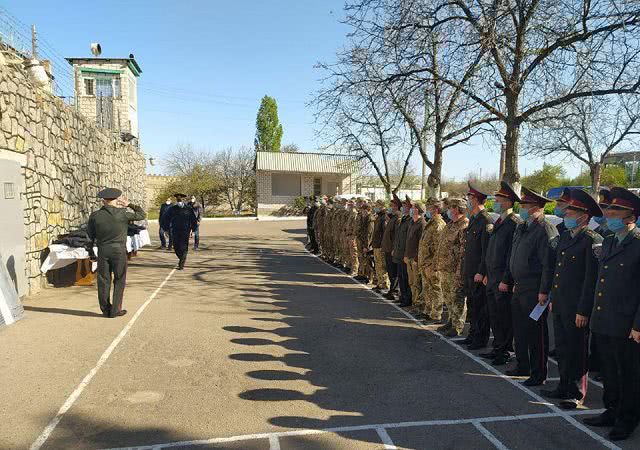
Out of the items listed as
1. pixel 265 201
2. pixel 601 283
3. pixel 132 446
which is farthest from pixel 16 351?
pixel 265 201

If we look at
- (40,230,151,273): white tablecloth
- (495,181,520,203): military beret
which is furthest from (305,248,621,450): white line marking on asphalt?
(40,230,151,273): white tablecloth

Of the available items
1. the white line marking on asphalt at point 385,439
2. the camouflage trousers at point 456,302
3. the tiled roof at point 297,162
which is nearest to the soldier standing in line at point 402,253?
the camouflage trousers at point 456,302

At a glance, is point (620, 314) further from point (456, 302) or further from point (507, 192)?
point (456, 302)

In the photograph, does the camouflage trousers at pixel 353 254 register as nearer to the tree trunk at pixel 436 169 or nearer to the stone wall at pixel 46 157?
the tree trunk at pixel 436 169

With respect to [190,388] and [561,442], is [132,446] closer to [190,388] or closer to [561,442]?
[190,388]

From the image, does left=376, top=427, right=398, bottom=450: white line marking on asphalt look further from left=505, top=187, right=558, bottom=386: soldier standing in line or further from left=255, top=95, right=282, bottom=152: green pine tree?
left=255, top=95, right=282, bottom=152: green pine tree

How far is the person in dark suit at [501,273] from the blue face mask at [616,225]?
5.06 ft

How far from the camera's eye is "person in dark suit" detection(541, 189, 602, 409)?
4703 millimetres

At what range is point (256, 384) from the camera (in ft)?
16.9

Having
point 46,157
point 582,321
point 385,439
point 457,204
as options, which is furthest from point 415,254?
point 46,157

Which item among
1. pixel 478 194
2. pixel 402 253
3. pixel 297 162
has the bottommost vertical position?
pixel 402 253

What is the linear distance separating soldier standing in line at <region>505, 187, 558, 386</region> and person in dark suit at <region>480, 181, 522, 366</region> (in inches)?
12.9

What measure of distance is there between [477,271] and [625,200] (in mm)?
2535

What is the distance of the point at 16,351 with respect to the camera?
612 cm
